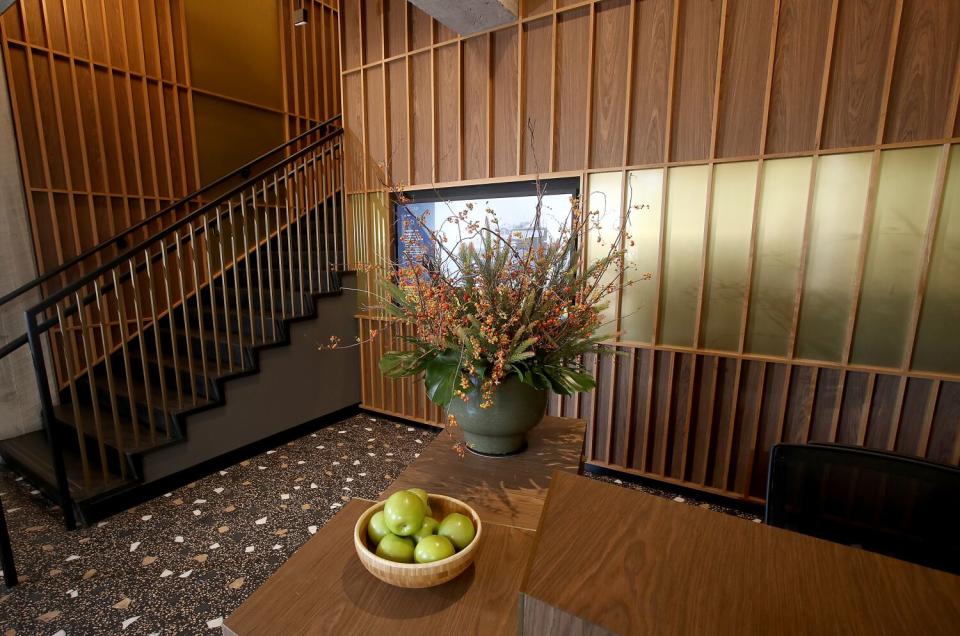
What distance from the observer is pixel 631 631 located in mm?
338

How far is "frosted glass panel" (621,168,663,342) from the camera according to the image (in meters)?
2.54

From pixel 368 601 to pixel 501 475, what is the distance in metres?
0.63

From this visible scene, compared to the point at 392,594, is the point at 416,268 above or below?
above

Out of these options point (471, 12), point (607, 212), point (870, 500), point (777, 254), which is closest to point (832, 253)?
point (777, 254)

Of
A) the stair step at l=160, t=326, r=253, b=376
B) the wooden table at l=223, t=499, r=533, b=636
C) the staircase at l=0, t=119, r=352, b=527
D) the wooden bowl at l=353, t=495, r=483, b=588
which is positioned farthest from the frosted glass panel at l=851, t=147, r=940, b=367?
the stair step at l=160, t=326, r=253, b=376

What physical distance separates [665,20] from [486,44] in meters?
1.16

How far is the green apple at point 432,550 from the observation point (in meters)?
0.77

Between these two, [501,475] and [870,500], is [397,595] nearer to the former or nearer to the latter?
[501,475]

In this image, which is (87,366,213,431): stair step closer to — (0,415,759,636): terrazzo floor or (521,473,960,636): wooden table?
(0,415,759,636): terrazzo floor

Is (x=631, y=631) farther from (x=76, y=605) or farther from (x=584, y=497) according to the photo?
(x=76, y=605)

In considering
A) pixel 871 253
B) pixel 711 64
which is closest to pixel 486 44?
pixel 711 64

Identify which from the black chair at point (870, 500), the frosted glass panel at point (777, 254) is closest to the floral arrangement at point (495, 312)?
the black chair at point (870, 500)

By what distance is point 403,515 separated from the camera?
812 mm

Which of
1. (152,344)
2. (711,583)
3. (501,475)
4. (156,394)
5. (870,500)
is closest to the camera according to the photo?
(711,583)
